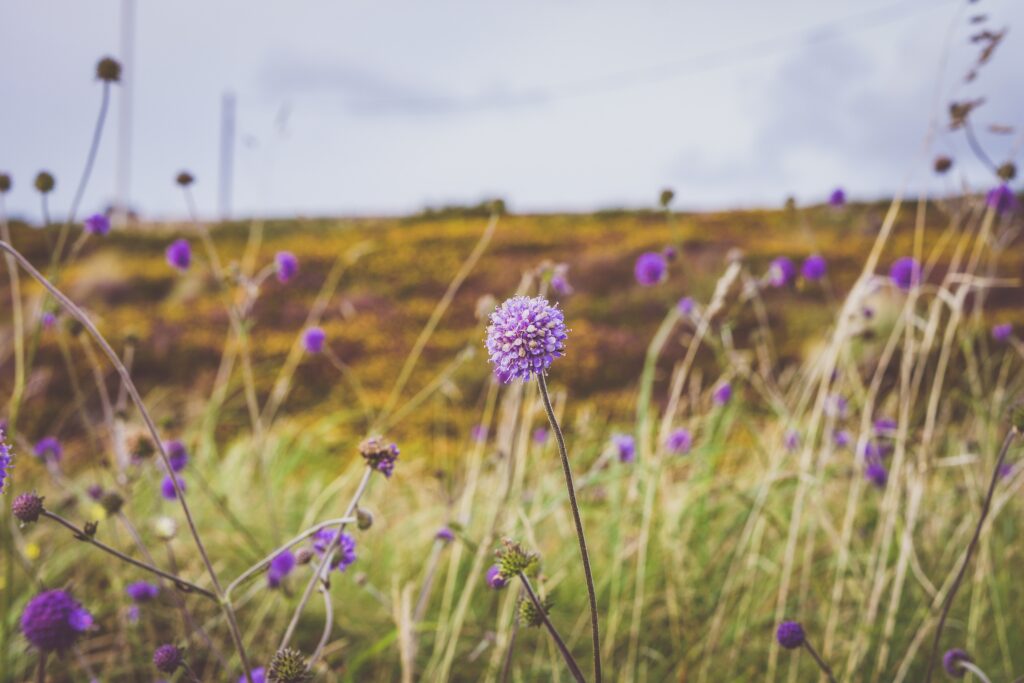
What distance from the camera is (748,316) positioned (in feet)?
35.1

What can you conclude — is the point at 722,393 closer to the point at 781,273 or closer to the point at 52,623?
the point at 781,273

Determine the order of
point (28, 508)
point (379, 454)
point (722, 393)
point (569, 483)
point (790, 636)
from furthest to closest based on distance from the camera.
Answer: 1. point (722, 393)
2. point (790, 636)
3. point (379, 454)
4. point (28, 508)
5. point (569, 483)

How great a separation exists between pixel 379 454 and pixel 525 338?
1.36 feet

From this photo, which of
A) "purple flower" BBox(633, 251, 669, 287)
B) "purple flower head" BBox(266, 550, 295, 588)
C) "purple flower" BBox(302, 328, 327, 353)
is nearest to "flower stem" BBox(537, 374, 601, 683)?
"purple flower head" BBox(266, 550, 295, 588)

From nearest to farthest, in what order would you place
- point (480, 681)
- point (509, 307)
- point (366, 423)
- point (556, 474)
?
point (509, 307), point (480, 681), point (556, 474), point (366, 423)

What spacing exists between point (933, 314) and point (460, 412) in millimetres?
5746

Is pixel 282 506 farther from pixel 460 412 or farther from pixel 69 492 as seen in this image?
pixel 460 412

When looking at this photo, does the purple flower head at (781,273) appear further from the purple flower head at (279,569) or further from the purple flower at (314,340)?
the purple flower head at (279,569)

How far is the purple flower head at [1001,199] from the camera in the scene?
6.73 ft

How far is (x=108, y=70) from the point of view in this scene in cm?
200

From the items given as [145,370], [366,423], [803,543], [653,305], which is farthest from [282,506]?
[653,305]

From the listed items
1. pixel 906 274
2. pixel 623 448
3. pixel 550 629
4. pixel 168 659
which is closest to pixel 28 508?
pixel 168 659

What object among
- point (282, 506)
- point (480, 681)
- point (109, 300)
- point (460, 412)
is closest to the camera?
point (480, 681)

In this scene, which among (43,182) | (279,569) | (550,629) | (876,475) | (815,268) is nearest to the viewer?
(550,629)
